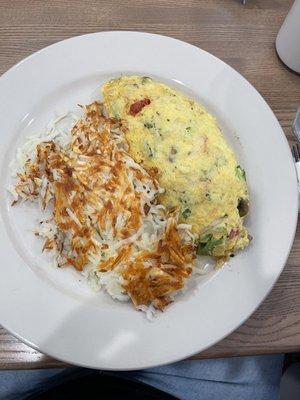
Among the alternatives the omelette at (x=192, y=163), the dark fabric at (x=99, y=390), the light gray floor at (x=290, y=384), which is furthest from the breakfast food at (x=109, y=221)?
the light gray floor at (x=290, y=384)

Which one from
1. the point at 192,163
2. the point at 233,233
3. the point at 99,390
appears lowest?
the point at 99,390

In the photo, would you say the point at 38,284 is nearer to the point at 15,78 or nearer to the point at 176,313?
the point at 176,313

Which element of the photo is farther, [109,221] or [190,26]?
[190,26]

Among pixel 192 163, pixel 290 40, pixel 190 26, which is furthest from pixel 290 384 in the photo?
pixel 190 26

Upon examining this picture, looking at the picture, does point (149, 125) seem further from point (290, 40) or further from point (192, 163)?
point (290, 40)

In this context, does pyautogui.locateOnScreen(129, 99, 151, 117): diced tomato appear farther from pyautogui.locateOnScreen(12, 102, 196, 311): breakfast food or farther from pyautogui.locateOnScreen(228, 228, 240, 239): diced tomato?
pyautogui.locateOnScreen(228, 228, 240, 239): diced tomato

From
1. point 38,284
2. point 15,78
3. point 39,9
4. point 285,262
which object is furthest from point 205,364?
point 39,9

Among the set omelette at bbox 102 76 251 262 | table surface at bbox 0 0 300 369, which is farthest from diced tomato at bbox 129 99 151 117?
table surface at bbox 0 0 300 369
